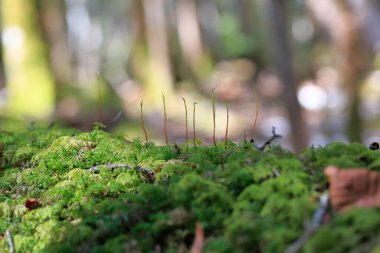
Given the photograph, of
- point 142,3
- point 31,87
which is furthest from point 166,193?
point 142,3

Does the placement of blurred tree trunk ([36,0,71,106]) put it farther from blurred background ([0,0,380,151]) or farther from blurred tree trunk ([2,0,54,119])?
blurred tree trunk ([2,0,54,119])

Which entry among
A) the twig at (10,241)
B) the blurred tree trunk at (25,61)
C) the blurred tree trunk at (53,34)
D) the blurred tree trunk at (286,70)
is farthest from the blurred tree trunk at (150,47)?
the twig at (10,241)

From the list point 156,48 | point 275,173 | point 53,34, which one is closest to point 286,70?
point 53,34

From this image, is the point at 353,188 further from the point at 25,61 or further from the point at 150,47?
the point at 150,47

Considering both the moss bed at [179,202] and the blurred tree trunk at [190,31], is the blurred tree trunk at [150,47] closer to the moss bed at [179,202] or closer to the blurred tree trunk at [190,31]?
the blurred tree trunk at [190,31]

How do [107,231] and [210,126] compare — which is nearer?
[107,231]

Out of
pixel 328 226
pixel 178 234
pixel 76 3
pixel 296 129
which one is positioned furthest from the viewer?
pixel 76 3

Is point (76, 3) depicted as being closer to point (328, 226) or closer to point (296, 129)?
point (296, 129)
